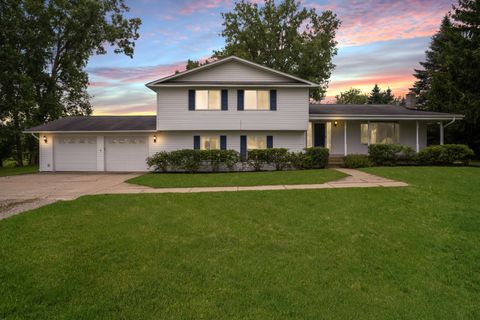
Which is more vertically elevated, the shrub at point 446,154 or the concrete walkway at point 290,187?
the shrub at point 446,154

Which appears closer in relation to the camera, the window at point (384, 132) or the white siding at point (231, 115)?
the white siding at point (231, 115)

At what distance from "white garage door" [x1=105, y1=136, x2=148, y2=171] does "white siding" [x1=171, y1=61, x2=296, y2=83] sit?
5506mm

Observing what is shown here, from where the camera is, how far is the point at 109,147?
64.2 ft

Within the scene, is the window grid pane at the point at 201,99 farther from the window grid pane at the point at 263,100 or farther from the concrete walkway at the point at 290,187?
the concrete walkway at the point at 290,187

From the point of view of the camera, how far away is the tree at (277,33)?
33562 millimetres

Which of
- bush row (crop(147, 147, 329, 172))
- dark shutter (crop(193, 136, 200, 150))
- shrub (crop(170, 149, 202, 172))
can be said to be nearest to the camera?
bush row (crop(147, 147, 329, 172))

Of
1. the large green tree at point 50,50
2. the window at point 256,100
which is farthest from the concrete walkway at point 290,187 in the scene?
the large green tree at point 50,50

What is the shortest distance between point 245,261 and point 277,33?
3405 cm

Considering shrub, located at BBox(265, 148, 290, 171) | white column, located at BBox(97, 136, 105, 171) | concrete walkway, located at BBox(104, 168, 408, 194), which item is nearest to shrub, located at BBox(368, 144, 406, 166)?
shrub, located at BBox(265, 148, 290, 171)

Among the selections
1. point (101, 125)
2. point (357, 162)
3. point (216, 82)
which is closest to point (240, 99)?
point (216, 82)

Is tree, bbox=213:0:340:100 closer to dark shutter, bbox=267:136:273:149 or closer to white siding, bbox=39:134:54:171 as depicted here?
dark shutter, bbox=267:136:273:149

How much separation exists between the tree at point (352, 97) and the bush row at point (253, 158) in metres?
54.5

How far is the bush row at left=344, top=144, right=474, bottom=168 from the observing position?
1686cm

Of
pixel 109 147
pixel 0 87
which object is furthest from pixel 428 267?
pixel 0 87
